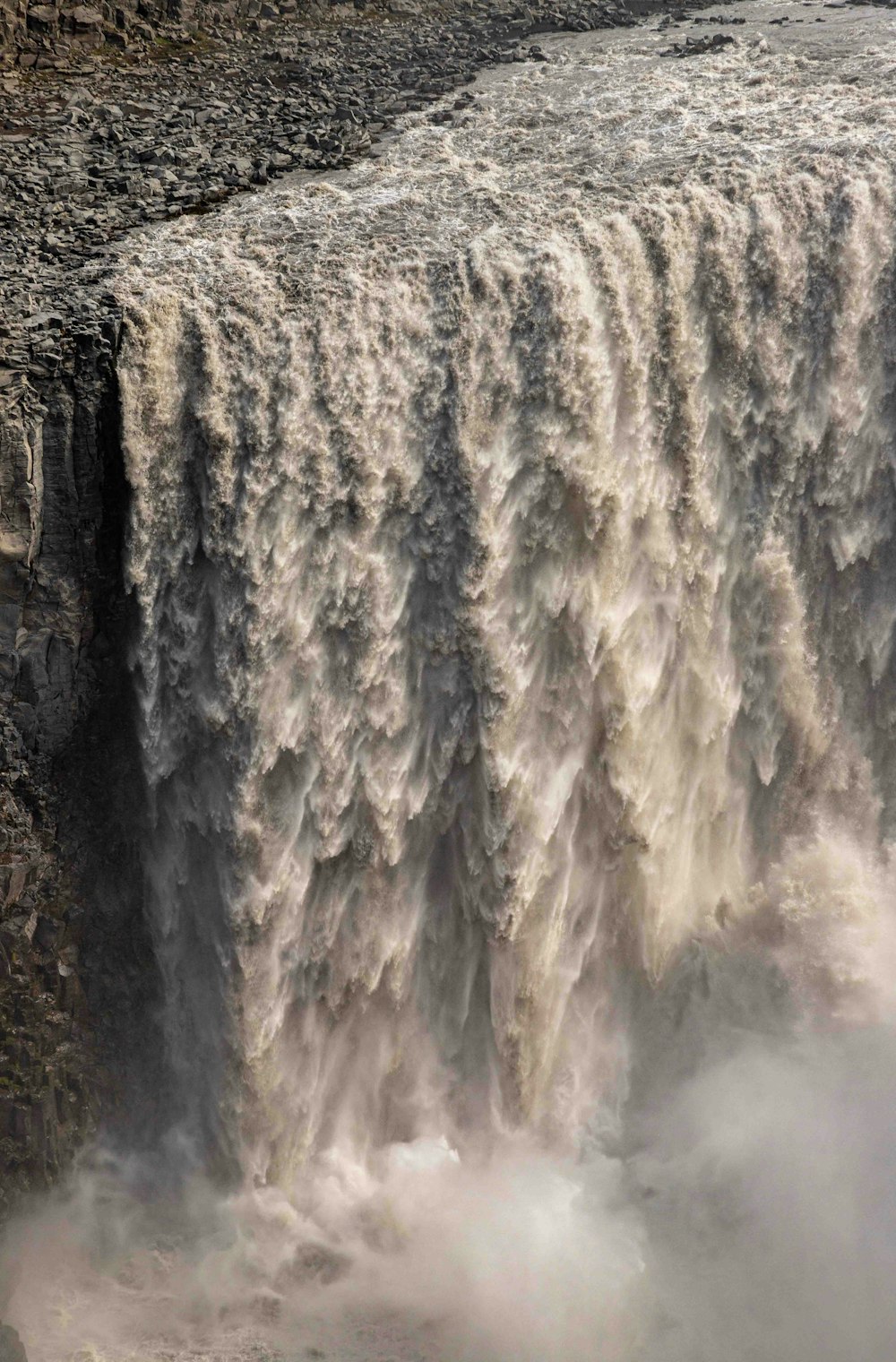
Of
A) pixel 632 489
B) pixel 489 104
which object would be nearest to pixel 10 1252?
pixel 632 489

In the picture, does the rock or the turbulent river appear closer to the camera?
the rock

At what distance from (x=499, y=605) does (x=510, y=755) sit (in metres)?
1.42

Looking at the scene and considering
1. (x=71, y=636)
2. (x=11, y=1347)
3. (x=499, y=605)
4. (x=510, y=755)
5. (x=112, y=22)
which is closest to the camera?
(x=11, y=1347)

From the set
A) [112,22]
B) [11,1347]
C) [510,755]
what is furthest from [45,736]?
[112,22]

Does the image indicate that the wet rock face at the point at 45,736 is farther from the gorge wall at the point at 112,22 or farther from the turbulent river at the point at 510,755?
the gorge wall at the point at 112,22

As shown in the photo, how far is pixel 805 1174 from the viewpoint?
12562 mm

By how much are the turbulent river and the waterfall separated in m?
0.04

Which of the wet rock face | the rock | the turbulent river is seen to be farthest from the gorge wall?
the rock

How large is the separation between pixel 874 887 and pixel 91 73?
1426 centimetres

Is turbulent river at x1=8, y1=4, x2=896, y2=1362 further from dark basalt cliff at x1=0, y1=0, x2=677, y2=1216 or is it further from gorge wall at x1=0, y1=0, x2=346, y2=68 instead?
gorge wall at x1=0, y1=0, x2=346, y2=68

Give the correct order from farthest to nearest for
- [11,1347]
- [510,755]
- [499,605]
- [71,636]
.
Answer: [510,755] → [499,605] → [71,636] → [11,1347]

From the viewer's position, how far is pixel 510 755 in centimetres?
1210

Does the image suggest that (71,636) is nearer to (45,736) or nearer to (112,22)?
(45,736)

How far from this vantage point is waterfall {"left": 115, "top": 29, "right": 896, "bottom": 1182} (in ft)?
37.6
